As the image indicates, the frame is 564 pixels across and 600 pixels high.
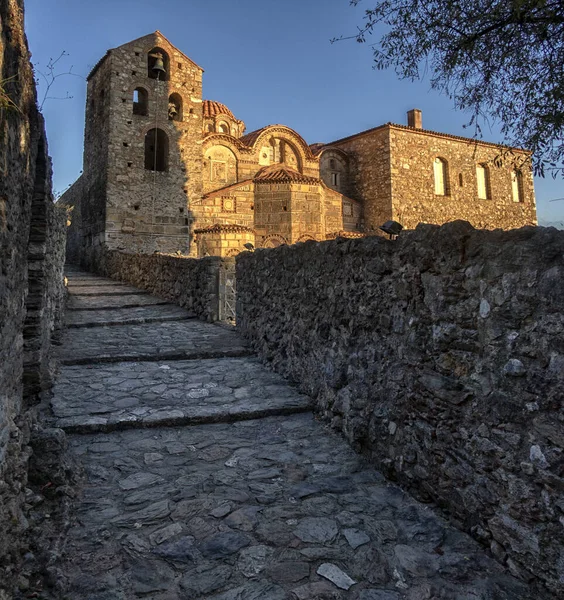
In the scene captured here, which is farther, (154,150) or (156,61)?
(154,150)

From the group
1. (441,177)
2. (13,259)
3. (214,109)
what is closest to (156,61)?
(214,109)

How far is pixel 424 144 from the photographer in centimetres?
2427

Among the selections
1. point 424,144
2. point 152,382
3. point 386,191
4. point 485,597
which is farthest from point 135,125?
point 485,597

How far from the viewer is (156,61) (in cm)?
1898

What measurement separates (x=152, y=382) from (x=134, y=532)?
2826 mm

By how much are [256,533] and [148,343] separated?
4.98 meters

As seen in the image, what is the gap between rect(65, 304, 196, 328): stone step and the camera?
8528 millimetres

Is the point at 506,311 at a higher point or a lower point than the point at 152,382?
higher

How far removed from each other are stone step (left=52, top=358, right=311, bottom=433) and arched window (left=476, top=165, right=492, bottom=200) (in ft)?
80.0

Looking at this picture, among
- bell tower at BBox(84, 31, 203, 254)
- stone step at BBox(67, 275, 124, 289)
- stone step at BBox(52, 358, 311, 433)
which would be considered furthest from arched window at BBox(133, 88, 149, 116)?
stone step at BBox(52, 358, 311, 433)

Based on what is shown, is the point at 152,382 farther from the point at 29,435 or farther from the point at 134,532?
the point at 134,532

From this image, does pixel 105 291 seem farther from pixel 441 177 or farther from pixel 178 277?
pixel 441 177

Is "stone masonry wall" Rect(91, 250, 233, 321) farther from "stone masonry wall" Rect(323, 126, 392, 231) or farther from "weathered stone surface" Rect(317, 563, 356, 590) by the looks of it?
"stone masonry wall" Rect(323, 126, 392, 231)

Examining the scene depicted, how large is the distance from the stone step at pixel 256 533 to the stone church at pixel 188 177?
13.5m
